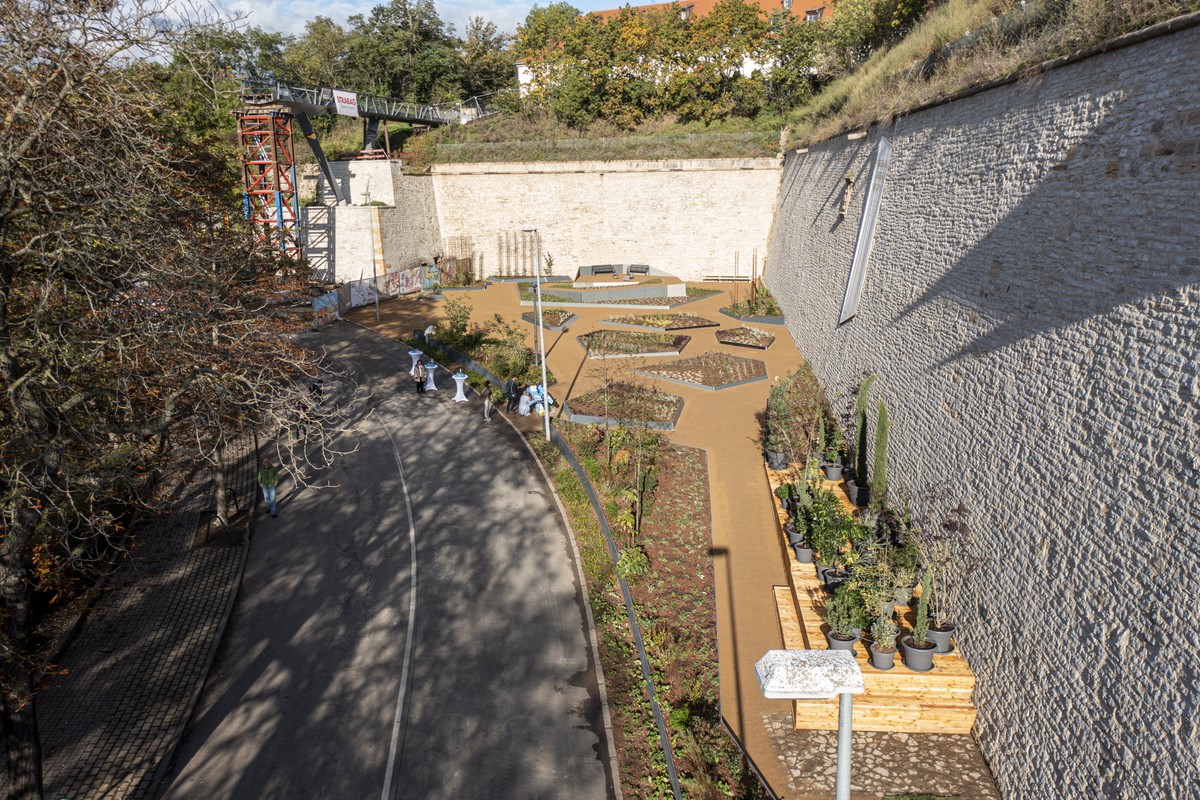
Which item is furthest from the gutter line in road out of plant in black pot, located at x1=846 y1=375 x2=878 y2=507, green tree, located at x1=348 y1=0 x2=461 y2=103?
green tree, located at x1=348 y1=0 x2=461 y2=103

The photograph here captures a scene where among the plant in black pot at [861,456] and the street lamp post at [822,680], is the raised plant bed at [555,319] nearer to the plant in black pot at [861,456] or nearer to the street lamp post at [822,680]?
the plant in black pot at [861,456]

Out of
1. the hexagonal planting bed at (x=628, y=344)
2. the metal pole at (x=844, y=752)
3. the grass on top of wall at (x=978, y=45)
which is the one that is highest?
the grass on top of wall at (x=978, y=45)

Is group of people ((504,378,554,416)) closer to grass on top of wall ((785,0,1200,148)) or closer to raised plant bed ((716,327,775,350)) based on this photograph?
raised plant bed ((716,327,775,350))

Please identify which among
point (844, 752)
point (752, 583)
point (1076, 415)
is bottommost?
point (752, 583)

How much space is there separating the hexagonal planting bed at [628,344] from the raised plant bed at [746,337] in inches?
48.3

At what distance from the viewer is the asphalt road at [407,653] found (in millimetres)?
8156

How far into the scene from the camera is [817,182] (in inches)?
909

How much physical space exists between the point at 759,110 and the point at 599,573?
3276 cm

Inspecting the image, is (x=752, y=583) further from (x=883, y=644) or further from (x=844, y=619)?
(x=883, y=644)

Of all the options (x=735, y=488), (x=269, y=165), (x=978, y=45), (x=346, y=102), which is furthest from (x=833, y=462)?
(x=346, y=102)

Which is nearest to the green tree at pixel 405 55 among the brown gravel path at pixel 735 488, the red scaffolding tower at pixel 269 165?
the red scaffolding tower at pixel 269 165

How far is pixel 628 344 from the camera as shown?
2348 centimetres

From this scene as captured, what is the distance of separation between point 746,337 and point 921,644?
54.5ft

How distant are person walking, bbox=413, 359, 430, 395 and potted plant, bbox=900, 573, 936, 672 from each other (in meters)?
15.5
